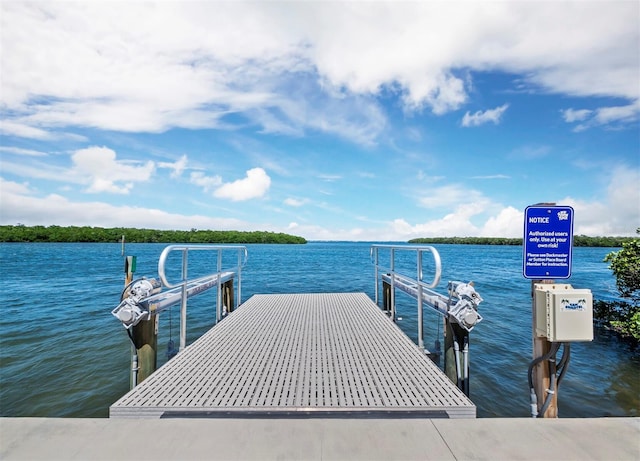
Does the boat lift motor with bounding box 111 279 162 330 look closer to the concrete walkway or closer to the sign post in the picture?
the concrete walkway

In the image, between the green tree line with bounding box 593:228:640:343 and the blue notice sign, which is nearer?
the blue notice sign

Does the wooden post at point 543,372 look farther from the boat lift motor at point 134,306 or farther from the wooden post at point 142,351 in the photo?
the wooden post at point 142,351

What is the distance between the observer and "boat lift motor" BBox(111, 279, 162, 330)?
123 inches

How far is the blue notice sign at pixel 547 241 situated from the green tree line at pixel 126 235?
7513 centimetres

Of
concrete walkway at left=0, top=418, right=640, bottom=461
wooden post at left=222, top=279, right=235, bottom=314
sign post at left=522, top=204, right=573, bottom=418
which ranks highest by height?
sign post at left=522, top=204, right=573, bottom=418

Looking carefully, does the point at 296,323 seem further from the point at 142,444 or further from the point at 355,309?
the point at 142,444

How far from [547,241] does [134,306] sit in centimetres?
370

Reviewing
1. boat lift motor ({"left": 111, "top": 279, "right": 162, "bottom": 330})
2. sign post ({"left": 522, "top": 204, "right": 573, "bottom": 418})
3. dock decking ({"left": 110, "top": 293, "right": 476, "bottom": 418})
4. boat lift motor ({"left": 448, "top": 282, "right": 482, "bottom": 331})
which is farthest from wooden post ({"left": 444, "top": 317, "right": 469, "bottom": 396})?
boat lift motor ({"left": 111, "top": 279, "right": 162, "bottom": 330})

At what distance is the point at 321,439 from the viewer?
1.77 meters

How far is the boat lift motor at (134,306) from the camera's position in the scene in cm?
311

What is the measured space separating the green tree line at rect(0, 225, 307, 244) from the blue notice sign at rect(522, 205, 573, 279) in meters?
75.1

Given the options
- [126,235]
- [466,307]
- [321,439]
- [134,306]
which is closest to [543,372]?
[466,307]

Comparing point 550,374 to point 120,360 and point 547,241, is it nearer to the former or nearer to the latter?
point 547,241

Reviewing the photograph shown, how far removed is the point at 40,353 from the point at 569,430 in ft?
23.4
